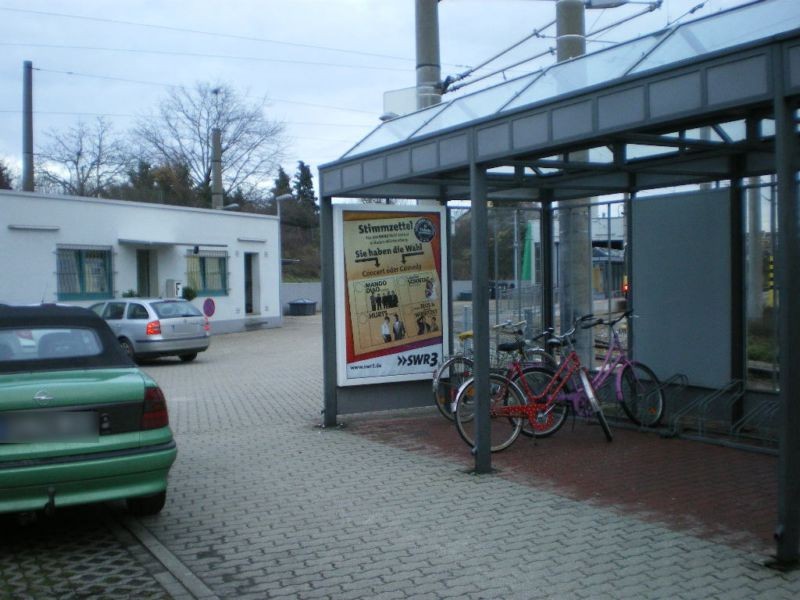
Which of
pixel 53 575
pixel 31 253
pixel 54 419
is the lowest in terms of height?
pixel 53 575

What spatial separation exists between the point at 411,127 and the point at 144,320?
1203 centimetres

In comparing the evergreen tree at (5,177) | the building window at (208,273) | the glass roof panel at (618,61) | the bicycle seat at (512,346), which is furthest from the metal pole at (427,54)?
the evergreen tree at (5,177)

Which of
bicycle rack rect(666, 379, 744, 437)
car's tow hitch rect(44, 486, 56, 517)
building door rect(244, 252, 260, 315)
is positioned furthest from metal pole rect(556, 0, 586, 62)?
building door rect(244, 252, 260, 315)

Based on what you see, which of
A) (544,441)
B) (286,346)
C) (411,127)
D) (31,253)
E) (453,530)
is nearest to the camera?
(453,530)

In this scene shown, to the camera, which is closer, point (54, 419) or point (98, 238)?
point (54, 419)

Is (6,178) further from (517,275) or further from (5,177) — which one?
(517,275)

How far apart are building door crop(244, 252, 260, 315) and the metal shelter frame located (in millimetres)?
21649

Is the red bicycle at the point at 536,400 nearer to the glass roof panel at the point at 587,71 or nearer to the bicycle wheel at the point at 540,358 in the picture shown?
the bicycle wheel at the point at 540,358

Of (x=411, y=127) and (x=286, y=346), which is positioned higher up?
(x=411, y=127)

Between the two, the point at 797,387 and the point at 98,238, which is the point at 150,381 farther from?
the point at 98,238

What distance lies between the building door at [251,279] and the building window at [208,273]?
1.77 meters

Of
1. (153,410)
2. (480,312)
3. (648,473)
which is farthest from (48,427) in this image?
(648,473)

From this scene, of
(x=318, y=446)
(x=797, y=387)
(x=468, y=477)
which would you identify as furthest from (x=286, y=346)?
(x=797, y=387)

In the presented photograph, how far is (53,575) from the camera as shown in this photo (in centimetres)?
524
